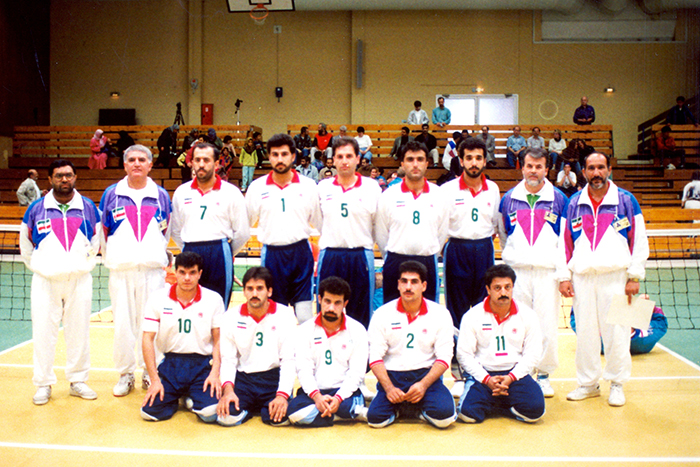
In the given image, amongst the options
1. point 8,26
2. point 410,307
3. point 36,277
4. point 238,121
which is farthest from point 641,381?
point 8,26

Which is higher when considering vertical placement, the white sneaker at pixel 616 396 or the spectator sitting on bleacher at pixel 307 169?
the spectator sitting on bleacher at pixel 307 169

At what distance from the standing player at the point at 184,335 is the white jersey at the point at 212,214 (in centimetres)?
38

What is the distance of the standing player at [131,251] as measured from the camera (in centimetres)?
566

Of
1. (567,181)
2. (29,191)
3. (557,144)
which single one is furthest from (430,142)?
(29,191)

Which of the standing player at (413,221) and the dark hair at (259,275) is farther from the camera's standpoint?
the standing player at (413,221)

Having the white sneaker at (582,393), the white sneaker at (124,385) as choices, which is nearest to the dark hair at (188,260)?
the white sneaker at (124,385)

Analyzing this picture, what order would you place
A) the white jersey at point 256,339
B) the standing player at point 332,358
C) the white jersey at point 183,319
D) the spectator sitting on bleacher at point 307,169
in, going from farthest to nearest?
the spectator sitting on bleacher at point 307,169
the white jersey at point 183,319
the white jersey at point 256,339
the standing player at point 332,358

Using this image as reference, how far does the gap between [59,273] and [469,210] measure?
3.77 meters

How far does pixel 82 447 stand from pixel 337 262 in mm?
2510

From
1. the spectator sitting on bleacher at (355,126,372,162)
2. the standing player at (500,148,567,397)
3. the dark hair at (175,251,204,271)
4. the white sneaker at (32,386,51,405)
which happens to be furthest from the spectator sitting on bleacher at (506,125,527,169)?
the white sneaker at (32,386,51,405)

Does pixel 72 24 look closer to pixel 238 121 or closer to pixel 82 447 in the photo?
pixel 238 121

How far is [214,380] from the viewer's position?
5105 mm

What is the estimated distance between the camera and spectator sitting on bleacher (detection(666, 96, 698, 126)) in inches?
772

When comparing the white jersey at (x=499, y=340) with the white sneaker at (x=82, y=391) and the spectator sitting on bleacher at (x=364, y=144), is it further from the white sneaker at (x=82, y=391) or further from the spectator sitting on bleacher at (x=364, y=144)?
the spectator sitting on bleacher at (x=364, y=144)
